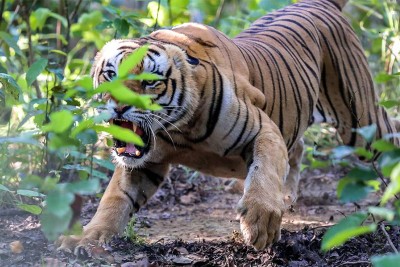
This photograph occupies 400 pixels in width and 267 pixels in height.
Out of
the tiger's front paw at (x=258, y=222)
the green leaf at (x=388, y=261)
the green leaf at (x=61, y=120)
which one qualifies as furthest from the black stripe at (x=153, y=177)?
the green leaf at (x=388, y=261)

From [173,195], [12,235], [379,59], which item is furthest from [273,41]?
[379,59]

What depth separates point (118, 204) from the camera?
12.6 feet

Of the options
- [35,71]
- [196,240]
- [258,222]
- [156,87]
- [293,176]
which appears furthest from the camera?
[293,176]

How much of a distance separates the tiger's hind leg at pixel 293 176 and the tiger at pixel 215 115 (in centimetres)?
47

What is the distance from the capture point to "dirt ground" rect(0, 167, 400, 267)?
3.26 m

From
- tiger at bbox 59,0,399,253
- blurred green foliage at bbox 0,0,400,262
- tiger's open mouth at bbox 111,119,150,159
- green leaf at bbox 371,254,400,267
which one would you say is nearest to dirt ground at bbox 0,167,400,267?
tiger at bbox 59,0,399,253

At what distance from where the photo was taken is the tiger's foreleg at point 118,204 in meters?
3.45

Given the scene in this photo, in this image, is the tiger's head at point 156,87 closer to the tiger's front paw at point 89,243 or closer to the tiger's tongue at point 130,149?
the tiger's tongue at point 130,149

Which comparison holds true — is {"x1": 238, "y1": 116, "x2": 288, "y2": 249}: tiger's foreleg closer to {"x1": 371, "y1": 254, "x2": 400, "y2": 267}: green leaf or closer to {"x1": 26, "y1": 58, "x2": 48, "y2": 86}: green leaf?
{"x1": 26, "y1": 58, "x2": 48, "y2": 86}: green leaf

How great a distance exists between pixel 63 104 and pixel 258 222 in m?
1.82

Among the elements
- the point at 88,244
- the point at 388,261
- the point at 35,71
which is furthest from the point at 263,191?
the point at 388,261

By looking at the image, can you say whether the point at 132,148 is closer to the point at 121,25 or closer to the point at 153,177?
the point at 153,177

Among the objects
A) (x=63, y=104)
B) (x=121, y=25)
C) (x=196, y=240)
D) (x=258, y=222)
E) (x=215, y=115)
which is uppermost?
(x=121, y=25)

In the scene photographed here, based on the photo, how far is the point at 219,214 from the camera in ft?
16.8
